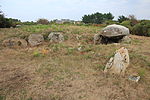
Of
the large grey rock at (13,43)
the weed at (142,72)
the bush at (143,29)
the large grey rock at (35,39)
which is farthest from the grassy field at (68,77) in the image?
the bush at (143,29)

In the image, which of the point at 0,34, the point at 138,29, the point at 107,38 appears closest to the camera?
the point at 107,38

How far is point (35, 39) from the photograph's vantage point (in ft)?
23.8

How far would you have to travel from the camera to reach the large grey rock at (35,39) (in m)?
7.15

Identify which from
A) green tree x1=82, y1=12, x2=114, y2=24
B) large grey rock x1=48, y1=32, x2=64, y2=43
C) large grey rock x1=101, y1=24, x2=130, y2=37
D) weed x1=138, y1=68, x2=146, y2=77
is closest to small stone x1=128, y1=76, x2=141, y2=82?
weed x1=138, y1=68, x2=146, y2=77

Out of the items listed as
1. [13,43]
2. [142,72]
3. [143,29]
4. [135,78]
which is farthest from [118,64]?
[143,29]

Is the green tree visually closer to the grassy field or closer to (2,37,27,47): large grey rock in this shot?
(2,37,27,47): large grey rock

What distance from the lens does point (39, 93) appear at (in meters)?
3.37

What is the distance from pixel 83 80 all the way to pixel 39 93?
44.2 inches

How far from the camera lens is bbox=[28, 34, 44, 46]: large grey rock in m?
7.15

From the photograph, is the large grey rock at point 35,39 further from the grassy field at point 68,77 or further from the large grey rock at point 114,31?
the large grey rock at point 114,31

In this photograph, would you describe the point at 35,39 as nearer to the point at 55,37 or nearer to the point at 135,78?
the point at 55,37

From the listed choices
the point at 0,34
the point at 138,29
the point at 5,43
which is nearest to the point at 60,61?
the point at 5,43

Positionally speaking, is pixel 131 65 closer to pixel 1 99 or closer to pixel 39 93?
pixel 39 93

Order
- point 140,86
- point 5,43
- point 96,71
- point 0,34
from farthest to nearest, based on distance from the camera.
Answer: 1. point 0,34
2. point 5,43
3. point 96,71
4. point 140,86
